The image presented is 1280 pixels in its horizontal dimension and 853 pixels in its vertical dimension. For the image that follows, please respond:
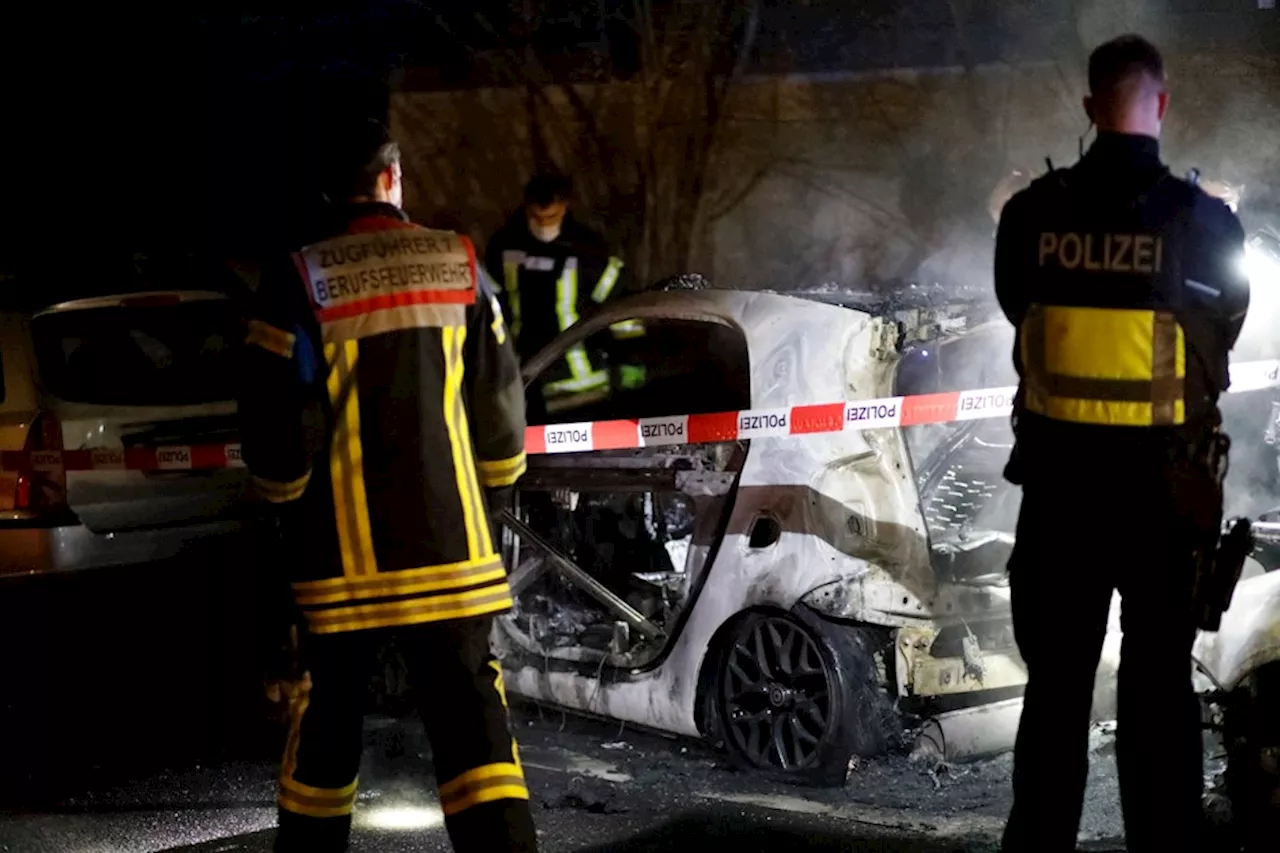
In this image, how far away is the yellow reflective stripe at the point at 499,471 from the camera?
369cm

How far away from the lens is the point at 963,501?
19.1ft

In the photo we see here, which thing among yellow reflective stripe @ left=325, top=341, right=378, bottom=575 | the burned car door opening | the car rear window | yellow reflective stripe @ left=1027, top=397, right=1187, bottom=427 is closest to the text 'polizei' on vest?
yellow reflective stripe @ left=1027, top=397, right=1187, bottom=427

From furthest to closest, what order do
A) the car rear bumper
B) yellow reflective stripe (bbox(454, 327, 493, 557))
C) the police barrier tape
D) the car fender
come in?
the car rear bumper → the police barrier tape → the car fender → yellow reflective stripe (bbox(454, 327, 493, 557))

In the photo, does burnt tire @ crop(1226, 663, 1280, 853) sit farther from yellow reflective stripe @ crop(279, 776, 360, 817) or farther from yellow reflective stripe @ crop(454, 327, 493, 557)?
yellow reflective stripe @ crop(279, 776, 360, 817)

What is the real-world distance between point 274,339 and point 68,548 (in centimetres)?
309

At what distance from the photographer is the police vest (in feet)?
11.1

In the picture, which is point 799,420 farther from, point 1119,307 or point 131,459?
point 131,459

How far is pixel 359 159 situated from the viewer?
3.59 meters

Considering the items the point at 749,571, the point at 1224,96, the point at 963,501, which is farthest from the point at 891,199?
the point at 749,571

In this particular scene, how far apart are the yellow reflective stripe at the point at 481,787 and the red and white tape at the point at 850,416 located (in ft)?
6.43

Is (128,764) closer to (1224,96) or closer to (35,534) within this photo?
(35,534)

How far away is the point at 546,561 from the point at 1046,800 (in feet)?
8.17

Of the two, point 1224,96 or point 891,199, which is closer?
point 1224,96

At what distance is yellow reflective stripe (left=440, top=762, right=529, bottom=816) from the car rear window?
3.38 m
